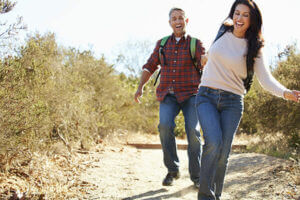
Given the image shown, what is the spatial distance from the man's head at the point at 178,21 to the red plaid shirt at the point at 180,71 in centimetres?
10

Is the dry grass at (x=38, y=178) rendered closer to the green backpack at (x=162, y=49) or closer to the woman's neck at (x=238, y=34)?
the green backpack at (x=162, y=49)

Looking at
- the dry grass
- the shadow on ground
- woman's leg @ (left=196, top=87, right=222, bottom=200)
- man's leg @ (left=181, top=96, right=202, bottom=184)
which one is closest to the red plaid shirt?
man's leg @ (left=181, top=96, right=202, bottom=184)

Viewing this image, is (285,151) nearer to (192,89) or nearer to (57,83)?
(192,89)

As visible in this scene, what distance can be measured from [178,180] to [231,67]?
87.5 inches

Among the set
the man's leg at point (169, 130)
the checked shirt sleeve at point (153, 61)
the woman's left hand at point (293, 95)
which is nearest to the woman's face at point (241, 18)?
the woman's left hand at point (293, 95)

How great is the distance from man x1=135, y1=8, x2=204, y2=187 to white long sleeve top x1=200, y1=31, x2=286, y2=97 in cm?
86

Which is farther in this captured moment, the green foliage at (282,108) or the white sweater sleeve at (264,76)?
the green foliage at (282,108)

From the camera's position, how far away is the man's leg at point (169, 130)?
Result: 4.24m

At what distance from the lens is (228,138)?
3365 millimetres

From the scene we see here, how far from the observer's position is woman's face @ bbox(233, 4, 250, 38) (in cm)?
334

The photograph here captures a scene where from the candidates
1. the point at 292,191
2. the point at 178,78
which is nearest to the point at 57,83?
the point at 178,78

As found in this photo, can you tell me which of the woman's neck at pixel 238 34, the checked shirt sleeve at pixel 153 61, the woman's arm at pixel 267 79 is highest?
the woman's neck at pixel 238 34

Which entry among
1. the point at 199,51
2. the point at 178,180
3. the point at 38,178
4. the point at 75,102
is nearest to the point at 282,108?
the point at 178,180

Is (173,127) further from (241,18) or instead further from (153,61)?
(241,18)
